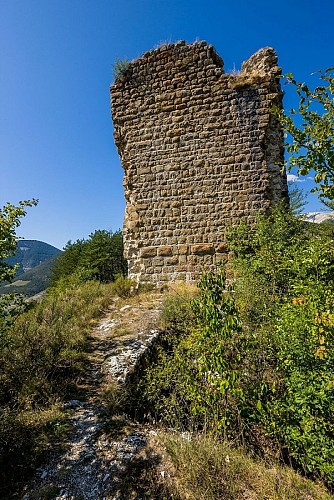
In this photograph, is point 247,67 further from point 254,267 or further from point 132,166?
point 254,267

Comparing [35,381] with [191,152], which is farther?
[191,152]

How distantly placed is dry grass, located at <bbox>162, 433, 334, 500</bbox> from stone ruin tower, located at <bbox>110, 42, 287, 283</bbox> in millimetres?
4877

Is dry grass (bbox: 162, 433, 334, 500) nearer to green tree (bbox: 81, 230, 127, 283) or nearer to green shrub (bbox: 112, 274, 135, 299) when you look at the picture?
green shrub (bbox: 112, 274, 135, 299)

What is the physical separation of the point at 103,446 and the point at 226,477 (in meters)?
1.24

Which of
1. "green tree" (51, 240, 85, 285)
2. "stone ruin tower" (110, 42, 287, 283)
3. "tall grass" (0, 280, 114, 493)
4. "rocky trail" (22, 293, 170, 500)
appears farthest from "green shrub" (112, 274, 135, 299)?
"green tree" (51, 240, 85, 285)

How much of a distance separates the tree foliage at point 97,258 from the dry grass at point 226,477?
55.6 ft

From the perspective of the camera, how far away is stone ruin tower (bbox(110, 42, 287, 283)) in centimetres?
715

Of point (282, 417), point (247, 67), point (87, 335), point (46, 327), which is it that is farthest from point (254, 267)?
point (247, 67)

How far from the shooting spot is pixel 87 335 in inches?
208

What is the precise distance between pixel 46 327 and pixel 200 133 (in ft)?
19.3

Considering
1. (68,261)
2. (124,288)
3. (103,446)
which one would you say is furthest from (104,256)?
(103,446)

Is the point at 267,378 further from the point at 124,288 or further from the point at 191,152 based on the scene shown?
the point at 191,152

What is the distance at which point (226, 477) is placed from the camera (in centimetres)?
240

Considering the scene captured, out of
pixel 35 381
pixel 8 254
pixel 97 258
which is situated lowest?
pixel 35 381
